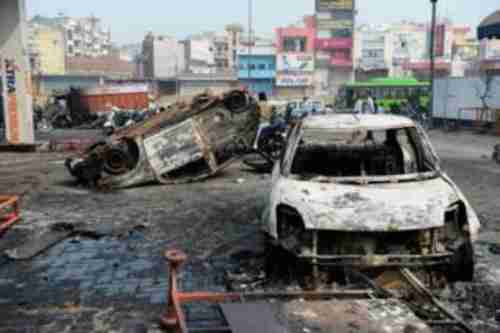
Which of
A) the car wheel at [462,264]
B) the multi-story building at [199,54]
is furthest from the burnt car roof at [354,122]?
the multi-story building at [199,54]

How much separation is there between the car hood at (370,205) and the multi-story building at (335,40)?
69.5 metres

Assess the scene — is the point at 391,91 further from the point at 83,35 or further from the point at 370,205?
the point at 83,35

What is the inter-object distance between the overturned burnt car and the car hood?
5853mm

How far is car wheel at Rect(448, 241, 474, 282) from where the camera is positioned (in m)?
4.80

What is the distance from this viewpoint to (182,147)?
34.7 feet

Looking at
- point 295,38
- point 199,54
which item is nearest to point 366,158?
point 295,38

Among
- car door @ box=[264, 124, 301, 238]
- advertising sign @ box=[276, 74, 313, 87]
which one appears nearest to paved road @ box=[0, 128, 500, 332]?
car door @ box=[264, 124, 301, 238]

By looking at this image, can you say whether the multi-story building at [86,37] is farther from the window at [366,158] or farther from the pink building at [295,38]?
the window at [366,158]

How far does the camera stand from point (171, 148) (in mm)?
10531

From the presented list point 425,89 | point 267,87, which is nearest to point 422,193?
point 425,89

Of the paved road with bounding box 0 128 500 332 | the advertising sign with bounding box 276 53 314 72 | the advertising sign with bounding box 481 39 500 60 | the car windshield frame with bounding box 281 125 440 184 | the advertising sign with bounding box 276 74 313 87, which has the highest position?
the advertising sign with bounding box 481 39 500 60

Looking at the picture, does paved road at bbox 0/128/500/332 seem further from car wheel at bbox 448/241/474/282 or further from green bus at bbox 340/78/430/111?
green bus at bbox 340/78/430/111

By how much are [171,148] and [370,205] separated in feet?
21.3

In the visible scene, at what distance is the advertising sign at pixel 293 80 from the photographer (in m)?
66.4
